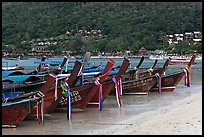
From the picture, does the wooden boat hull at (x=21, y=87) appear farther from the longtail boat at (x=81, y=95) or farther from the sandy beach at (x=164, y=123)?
the sandy beach at (x=164, y=123)

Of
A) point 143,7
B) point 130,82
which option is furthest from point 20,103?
point 143,7

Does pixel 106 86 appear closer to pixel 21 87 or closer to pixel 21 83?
pixel 21 87

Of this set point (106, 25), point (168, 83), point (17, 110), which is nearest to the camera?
point (17, 110)

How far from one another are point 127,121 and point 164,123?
1.56 metres

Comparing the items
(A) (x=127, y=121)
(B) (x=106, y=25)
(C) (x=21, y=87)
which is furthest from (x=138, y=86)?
(B) (x=106, y=25)

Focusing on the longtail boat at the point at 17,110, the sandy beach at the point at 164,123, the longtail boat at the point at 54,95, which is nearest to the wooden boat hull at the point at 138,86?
the sandy beach at the point at 164,123

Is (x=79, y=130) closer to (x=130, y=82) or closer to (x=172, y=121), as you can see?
(x=172, y=121)

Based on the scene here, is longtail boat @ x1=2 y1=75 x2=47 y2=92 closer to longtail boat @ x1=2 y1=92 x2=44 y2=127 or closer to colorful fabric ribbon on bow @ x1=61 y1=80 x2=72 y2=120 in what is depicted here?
colorful fabric ribbon on bow @ x1=61 y1=80 x2=72 y2=120

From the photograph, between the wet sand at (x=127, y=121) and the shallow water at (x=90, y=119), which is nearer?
the wet sand at (x=127, y=121)

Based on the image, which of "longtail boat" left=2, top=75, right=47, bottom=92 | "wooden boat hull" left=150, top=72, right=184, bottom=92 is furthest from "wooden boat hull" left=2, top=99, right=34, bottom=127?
"wooden boat hull" left=150, top=72, right=184, bottom=92

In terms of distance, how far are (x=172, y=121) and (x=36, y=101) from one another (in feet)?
15.1

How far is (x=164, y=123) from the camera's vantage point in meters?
15.0

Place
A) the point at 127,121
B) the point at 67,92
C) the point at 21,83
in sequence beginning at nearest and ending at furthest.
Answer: the point at 127,121, the point at 67,92, the point at 21,83

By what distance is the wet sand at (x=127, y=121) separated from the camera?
549 inches
